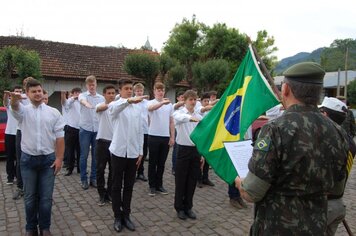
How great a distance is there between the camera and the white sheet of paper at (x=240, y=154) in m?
2.90

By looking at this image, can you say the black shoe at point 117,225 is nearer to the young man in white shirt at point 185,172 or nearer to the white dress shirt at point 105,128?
the young man in white shirt at point 185,172

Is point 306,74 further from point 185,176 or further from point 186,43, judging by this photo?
point 186,43

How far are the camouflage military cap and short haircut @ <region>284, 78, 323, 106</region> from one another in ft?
0.09

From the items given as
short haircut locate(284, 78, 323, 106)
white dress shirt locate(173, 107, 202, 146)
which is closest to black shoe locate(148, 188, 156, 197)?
white dress shirt locate(173, 107, 202, 146)

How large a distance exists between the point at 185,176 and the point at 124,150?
112 cm

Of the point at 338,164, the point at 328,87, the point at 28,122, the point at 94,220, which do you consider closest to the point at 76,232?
the point at 94,220

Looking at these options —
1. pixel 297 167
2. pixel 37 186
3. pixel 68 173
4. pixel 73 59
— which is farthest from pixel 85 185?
pixel 73 59

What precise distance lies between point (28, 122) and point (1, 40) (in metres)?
20.4

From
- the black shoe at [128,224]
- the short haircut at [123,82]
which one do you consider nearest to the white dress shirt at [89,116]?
the short haircut at [123,82]

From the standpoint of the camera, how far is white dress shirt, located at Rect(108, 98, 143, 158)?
479cm

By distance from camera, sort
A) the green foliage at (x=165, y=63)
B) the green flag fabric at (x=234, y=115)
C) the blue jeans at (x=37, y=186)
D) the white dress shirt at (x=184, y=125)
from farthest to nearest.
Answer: the green foliage at (x=165, y=63) < the white dress shirt at (x=184, y=125) < the blue jeans at (x=37, y=186) < the green flag fabric at (x=234, y=115)

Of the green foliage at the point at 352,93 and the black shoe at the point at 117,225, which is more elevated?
the green foliage at the point at 352,93

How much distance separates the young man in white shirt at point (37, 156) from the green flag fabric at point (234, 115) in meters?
1.85

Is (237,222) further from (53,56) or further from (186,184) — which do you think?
(53,56)
